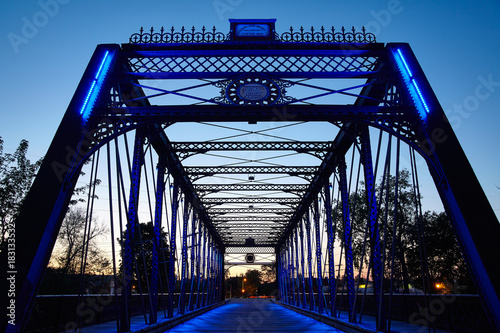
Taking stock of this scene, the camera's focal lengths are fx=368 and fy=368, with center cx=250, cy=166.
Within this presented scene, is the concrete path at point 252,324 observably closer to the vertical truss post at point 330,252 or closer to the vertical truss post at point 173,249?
the vertical truss post at point 330,252

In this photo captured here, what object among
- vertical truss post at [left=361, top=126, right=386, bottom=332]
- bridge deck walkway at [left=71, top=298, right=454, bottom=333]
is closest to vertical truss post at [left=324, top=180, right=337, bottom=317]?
bridge deck walkway at [left=71, top=298, right=454, bottom=333]

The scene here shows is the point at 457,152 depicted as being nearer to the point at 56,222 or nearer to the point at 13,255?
the point at 56,222

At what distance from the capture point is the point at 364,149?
11430 millimetres

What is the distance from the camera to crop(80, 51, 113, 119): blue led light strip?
28.9ft

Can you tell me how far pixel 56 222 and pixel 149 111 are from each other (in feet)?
12.1

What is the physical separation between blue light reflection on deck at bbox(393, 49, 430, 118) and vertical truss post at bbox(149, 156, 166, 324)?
30.6 feet

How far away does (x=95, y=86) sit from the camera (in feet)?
30.6

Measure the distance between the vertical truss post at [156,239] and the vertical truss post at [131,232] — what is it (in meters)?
2.03

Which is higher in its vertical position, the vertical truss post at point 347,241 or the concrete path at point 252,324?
the vertical truss post at point 347,241

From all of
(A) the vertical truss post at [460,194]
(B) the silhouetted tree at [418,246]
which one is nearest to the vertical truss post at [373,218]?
(A) the vertical truss post at [460,194]

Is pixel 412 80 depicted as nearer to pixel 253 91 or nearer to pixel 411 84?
pixel 411 84

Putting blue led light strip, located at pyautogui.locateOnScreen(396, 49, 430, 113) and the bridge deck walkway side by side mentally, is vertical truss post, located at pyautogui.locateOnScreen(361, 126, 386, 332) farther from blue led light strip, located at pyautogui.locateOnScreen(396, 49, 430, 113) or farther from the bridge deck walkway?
blue led light strip, located at pyautogui.locateOnScreen(396, 49, 430, 113)

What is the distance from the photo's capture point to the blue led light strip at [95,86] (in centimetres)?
881

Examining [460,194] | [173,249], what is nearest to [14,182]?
[173,249]
